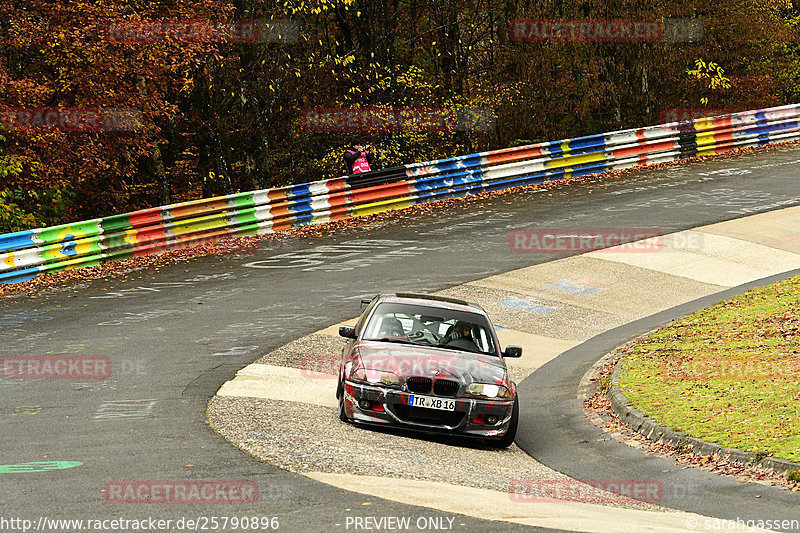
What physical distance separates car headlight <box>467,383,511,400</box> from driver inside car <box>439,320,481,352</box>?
95 centimetres

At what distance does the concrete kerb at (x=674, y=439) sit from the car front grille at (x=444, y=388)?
2.44m

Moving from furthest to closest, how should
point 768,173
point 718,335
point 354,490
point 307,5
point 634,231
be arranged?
point 768,173 → point 307,5 → point 634,231 → point 718,335 → point 354,490

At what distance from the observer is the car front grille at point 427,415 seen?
10633 mm

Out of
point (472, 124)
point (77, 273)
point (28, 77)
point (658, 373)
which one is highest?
point (28, 77)

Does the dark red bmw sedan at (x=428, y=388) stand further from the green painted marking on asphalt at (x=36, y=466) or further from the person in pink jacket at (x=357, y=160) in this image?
the person in pink jacket at (x=357, y=160)

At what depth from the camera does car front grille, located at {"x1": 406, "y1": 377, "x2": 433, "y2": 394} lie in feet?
34.9

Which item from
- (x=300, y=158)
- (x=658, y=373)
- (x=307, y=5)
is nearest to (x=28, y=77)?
(x=307, y=5)

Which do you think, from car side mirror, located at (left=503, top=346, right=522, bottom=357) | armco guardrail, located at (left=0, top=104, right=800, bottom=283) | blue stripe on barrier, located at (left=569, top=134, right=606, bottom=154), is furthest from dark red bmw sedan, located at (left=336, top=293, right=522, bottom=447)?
blue stripe on barrier, located at (left=569, top=134, right=606, bottom=154)

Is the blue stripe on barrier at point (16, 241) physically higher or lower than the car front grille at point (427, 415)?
higher

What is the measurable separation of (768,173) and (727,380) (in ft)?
57.4

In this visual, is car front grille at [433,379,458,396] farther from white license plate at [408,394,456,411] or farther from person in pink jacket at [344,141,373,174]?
person in pink jacket at [344,141,373,174]

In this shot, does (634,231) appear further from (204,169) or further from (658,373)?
(204,169)

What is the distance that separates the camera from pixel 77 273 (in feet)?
65.7

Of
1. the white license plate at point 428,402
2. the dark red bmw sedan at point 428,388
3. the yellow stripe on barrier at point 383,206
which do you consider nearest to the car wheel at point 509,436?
the dark red bmw sedan at point 428,388
